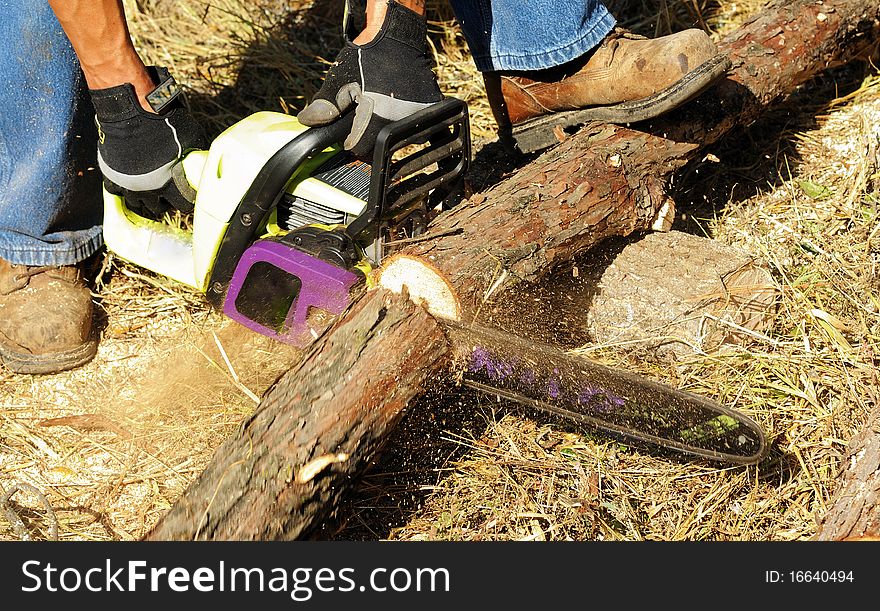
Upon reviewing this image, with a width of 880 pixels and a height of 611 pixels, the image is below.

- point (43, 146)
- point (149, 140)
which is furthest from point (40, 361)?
point (149, 140)

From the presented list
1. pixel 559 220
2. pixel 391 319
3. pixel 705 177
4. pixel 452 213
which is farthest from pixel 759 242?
pixel 391 319

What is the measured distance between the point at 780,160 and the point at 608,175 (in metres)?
1.16

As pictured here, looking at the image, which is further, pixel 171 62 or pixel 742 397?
pixel 171 62

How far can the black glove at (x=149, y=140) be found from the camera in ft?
7.11

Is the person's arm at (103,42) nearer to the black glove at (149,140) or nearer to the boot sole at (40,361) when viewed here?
the black glove at (149,140)

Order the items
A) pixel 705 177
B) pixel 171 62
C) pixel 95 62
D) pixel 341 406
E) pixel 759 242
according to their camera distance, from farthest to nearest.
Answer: pixel 171 62
pixel 705 177
pixel 759 242
pixel 95 62
pixel 341 406

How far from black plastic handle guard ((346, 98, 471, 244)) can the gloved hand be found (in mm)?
73

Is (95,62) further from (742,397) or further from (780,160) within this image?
(780,160)

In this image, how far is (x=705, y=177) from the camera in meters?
3.13

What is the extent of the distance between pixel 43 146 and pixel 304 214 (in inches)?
36.5

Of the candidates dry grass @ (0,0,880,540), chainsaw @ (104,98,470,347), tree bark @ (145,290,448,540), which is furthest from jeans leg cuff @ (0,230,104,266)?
tree bark @ (145,290,448,540)

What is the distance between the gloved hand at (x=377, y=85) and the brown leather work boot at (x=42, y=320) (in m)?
1.12

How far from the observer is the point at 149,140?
2.21 m

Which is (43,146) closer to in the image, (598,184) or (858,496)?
(598,184)
